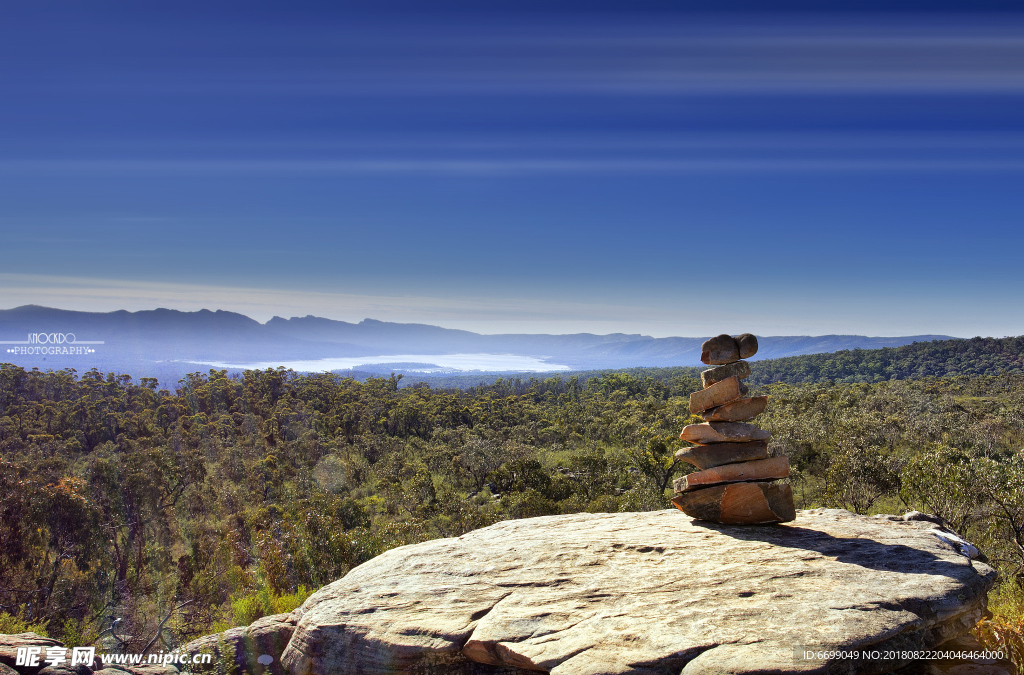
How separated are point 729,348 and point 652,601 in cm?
712

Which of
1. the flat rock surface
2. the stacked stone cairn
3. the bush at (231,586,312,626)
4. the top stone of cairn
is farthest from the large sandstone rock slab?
the top stone of cairn

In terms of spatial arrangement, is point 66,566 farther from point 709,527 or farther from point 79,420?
point 79,420

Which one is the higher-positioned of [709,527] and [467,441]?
[709,527]

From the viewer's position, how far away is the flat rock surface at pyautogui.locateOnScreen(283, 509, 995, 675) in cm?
852

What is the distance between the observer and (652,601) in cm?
1009

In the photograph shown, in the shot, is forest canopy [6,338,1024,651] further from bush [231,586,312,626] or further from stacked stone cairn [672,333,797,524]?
stacked stone cairn [672,333,797,524]

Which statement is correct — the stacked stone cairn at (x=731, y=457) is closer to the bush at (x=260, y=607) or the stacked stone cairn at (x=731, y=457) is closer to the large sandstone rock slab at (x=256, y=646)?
the large sandstone rock slab at (x=256, y=646)

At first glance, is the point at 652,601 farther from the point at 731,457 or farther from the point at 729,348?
the point at 729,348

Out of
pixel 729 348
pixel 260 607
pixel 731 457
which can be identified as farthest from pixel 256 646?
pixel 729 348

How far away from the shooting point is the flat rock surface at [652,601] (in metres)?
8.52

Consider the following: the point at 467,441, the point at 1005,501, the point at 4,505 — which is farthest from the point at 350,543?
the point at 467,441

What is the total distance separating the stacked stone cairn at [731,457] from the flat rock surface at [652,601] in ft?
1.95

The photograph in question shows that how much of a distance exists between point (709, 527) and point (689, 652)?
6.02m

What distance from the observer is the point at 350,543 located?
2997cm
